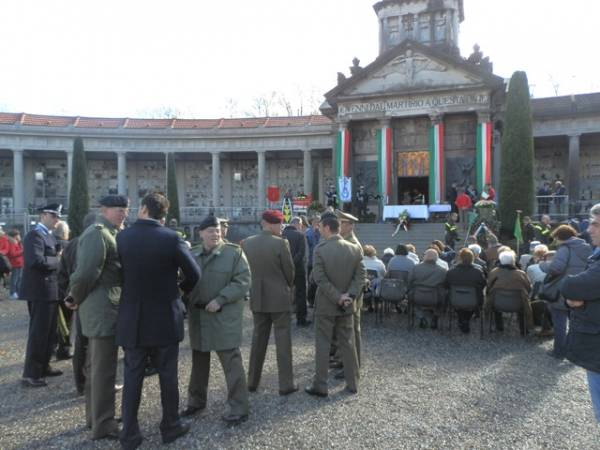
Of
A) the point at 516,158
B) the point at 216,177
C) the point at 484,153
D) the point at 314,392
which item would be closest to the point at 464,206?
the point at 516,158

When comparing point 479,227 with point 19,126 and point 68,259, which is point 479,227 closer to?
point 68,259

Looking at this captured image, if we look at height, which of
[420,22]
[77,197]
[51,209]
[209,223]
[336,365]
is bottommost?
[336,365]

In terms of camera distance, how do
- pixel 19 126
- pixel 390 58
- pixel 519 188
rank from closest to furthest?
pixel 519 188 < pixel 390 58 < pixel 19 126

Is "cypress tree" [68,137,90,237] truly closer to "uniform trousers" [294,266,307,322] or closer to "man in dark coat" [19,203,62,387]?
"uniform trousers" [294,266,307,322]

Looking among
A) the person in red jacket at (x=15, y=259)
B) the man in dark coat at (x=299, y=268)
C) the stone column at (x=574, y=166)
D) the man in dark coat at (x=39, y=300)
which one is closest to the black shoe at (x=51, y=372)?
the man in dark coat at (x=39, y=300)

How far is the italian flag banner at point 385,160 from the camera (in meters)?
23.1

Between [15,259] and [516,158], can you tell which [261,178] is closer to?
[516,158]

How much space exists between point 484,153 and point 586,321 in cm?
1976

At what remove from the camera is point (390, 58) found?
2277 cm

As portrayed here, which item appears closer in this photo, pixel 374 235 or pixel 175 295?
pixel 175 295

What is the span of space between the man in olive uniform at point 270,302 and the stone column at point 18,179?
96.9 feet

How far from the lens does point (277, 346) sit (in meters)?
4.80

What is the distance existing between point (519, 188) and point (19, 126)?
93.9ft

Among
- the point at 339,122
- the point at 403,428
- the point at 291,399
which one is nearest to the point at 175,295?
the point at 291,399
